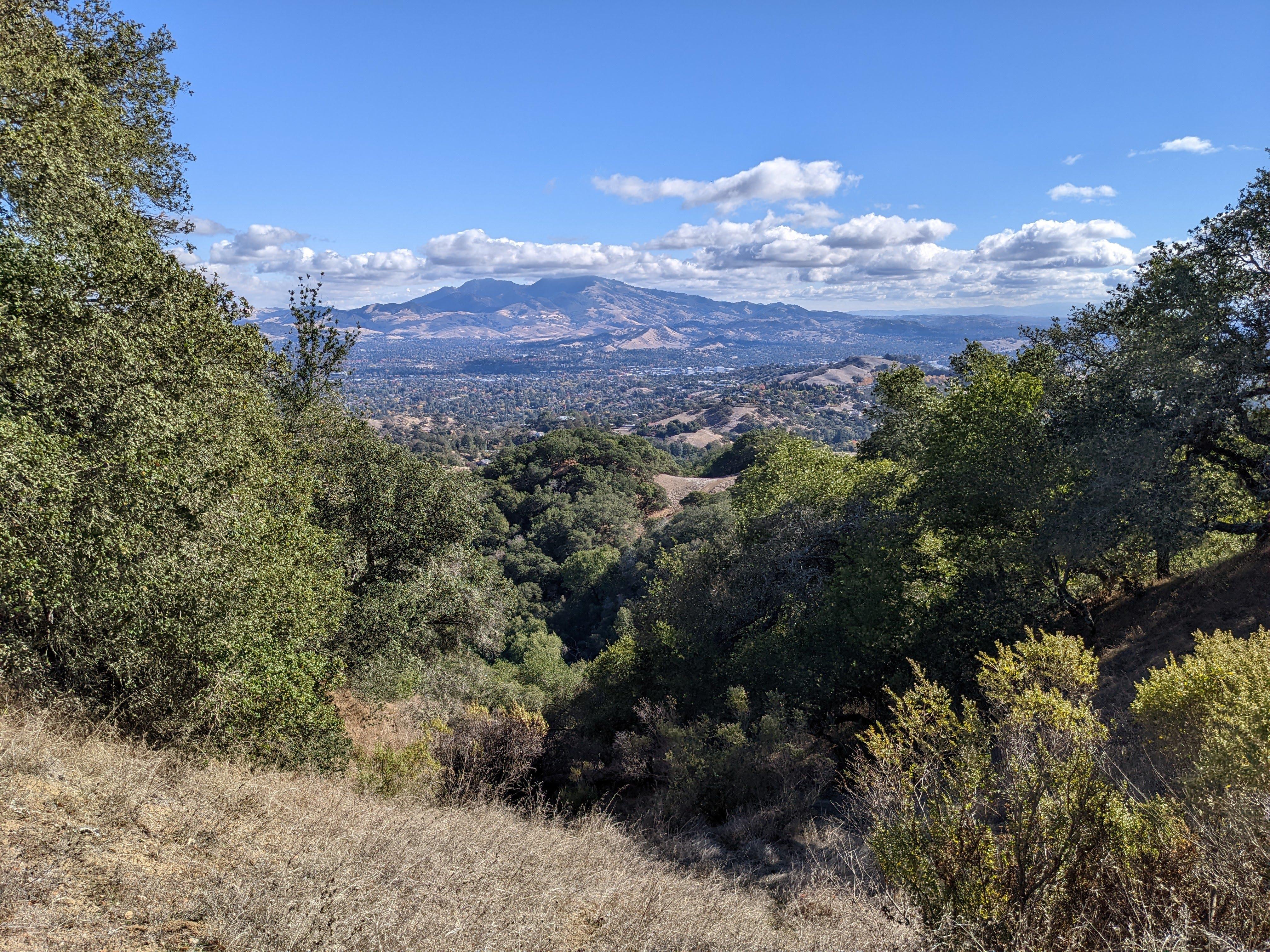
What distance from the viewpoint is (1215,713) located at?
6723 millimetres

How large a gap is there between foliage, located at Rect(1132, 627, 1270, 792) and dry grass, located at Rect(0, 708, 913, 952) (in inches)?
153

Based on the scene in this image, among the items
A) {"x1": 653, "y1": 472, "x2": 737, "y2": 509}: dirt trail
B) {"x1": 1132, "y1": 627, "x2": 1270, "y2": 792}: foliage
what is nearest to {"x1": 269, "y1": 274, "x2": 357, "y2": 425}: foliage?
{"x1": 1132, "y1": 627, "x2": 1270, "y2": 792}: foliage

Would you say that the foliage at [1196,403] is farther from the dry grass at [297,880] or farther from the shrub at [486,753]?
the shrub at [486,753]

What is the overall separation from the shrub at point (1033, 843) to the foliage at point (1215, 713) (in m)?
0.97

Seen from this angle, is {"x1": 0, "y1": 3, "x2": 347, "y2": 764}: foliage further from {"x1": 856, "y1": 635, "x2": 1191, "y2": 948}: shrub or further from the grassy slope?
the grassy slope

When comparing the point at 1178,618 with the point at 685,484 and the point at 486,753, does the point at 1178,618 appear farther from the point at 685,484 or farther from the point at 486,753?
the point at 685,484

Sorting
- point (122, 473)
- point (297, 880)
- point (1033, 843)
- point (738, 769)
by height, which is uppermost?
point (122, 473)

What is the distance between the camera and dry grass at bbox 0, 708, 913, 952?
466 centimetres

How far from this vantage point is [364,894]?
17.2 feet

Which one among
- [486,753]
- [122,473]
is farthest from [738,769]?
[122,473]

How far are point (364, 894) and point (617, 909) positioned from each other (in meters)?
2.51

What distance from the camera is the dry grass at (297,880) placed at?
466 cm

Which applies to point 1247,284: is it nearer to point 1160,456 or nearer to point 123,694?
point 1160,456

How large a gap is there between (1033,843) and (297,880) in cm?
627
